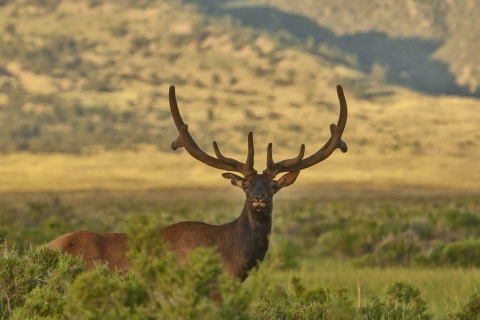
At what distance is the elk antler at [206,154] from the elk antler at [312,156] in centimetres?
21

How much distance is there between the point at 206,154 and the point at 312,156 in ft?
4.41

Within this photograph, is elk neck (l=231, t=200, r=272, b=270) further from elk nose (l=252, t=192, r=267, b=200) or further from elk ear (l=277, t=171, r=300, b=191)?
elk ear (l=277, t=171, r=300, b=191)

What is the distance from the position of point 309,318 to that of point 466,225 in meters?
26.0

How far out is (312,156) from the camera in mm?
12109

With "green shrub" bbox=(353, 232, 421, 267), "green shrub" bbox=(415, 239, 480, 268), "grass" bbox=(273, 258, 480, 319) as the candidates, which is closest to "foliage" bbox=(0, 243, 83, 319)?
"grass" bbox=(273, 258, 480, 319)

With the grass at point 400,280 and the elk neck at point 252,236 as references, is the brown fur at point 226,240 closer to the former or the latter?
the elk neck at point 252,236

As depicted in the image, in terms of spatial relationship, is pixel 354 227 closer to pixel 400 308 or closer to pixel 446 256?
pixel 446 256

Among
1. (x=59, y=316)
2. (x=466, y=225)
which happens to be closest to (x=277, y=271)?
(x=466, y=225)

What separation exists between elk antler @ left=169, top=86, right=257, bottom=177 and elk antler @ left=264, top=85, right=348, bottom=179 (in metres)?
0.21

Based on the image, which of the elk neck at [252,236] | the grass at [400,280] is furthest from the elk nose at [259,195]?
the grass at [400,280]

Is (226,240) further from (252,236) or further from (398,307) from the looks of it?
(398,307)

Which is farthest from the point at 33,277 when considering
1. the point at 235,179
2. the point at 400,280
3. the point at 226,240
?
the point at 400,280

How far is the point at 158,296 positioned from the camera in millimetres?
5164

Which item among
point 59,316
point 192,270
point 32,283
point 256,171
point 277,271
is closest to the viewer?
point 192,270
